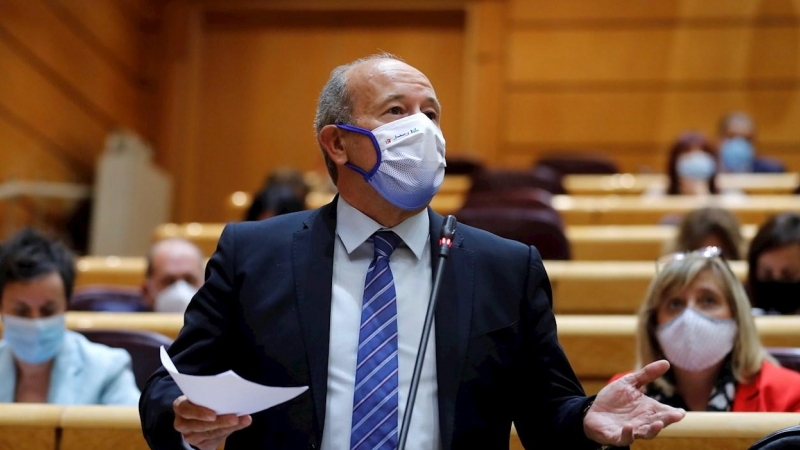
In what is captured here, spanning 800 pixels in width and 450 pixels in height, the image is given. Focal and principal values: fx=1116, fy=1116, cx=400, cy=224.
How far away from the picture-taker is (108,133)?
568 centimetres

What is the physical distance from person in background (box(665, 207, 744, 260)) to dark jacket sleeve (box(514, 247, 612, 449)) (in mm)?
1528

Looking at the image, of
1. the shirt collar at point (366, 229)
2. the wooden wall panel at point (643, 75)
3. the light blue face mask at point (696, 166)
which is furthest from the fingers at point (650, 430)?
the wooden wall panel at point (643, 75)

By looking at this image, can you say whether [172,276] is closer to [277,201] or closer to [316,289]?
[277,201]

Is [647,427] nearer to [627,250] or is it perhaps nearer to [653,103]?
[627,250]

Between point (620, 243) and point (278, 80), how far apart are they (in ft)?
10.7

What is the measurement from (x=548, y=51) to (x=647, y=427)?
16.9ft

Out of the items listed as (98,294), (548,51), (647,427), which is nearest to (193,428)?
(647,427)

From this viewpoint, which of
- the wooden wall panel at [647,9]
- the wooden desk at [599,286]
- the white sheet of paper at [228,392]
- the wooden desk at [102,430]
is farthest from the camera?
the wooden wall panel at [647,9]

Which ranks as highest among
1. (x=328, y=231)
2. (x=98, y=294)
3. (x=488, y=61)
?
(x=488, y=61)

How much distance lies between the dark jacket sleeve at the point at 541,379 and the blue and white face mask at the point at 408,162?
157mm

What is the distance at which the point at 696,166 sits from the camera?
4.16 meters

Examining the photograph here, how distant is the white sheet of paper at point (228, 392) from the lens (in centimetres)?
101

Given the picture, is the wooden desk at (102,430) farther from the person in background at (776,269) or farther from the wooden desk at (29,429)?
the person in background at (776,269)

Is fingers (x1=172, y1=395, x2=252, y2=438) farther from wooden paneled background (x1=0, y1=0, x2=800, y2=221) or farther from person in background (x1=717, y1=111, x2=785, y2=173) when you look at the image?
wooden paneled background (x1=0, y1=0, x2=800, y2=221)
